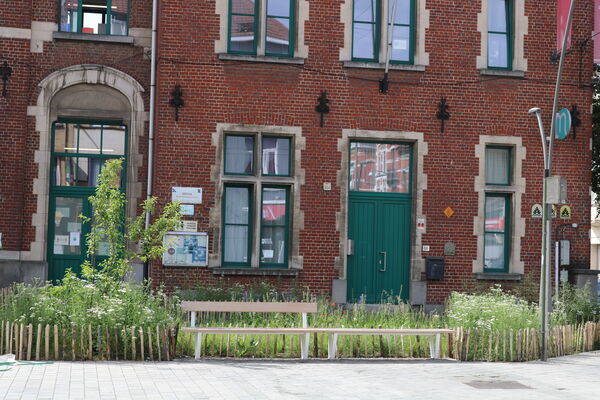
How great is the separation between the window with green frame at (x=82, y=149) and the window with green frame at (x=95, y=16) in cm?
193

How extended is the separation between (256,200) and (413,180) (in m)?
3.33

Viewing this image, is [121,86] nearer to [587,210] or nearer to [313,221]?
[313,221]

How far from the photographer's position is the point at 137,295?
508 inches

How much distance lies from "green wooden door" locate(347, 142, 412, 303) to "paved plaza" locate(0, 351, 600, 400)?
6077 millimetres

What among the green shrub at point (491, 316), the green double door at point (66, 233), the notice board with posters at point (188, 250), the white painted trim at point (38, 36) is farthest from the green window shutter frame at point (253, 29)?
the green shrub at point (491, 316)

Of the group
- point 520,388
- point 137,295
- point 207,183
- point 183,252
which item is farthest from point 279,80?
point 520,388

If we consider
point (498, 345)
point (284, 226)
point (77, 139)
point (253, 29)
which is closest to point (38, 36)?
→ point (77, 139)

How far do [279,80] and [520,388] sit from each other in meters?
9.69

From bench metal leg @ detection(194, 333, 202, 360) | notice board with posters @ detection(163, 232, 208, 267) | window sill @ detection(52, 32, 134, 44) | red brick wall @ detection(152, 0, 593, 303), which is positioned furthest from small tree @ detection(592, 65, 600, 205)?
bench metal leg @ detection(194, 333, 202, 360)

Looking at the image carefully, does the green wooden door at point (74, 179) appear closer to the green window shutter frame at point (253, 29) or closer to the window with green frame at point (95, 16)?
the window with green frame at point (95, 16)

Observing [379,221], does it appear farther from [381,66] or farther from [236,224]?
[381,66]

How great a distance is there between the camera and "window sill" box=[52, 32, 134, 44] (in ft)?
61.2

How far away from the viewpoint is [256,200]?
1848 cm

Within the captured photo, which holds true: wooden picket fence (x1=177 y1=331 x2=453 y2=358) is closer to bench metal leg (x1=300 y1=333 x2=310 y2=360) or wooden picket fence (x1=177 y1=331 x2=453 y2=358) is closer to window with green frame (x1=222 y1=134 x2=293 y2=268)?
bench metal leg (x1=300 y1=333 x2=310 y2=360)
